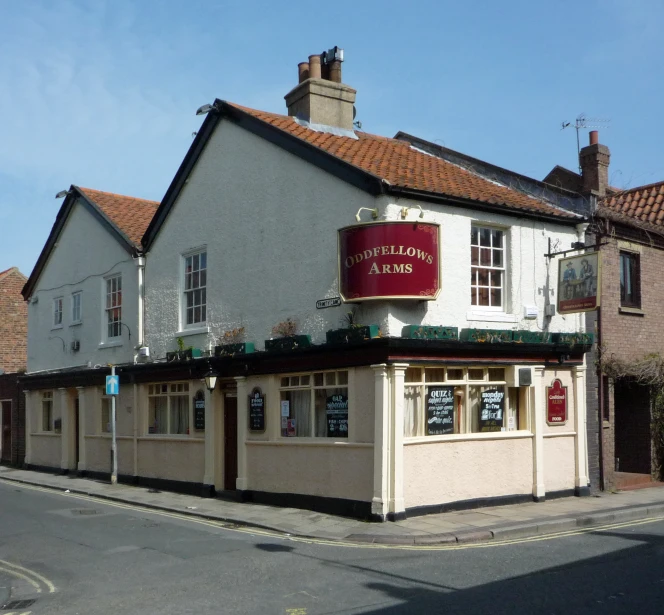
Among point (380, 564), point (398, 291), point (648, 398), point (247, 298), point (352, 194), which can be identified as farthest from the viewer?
point (648, 398)

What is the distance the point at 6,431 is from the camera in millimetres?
27891

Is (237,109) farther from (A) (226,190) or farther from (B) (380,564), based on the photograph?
(B) (380,564)

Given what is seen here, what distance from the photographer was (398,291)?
13.3 meters

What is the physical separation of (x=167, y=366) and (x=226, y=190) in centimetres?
442

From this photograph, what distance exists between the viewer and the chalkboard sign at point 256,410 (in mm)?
16000

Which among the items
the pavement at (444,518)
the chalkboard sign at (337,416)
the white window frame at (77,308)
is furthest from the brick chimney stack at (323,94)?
the white window frame at (77,308)

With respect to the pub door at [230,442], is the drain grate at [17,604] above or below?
below

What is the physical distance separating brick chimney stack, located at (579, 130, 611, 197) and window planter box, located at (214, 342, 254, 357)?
25.2 ft

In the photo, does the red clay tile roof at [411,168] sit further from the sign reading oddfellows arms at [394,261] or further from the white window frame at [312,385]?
the white window frame at [312,385]

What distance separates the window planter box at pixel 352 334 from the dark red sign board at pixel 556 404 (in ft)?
14.6

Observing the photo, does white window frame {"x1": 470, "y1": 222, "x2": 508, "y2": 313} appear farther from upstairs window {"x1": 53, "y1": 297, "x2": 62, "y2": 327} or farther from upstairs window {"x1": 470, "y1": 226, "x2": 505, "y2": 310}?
upstairs window {"x1": 53, "y1": 297, "x2": 62, "y2": 327}

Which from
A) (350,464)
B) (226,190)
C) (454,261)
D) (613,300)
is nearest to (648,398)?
(613,300)

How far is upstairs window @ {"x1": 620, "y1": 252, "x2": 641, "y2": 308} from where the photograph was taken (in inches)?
697

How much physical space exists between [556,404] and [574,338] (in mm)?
1345
